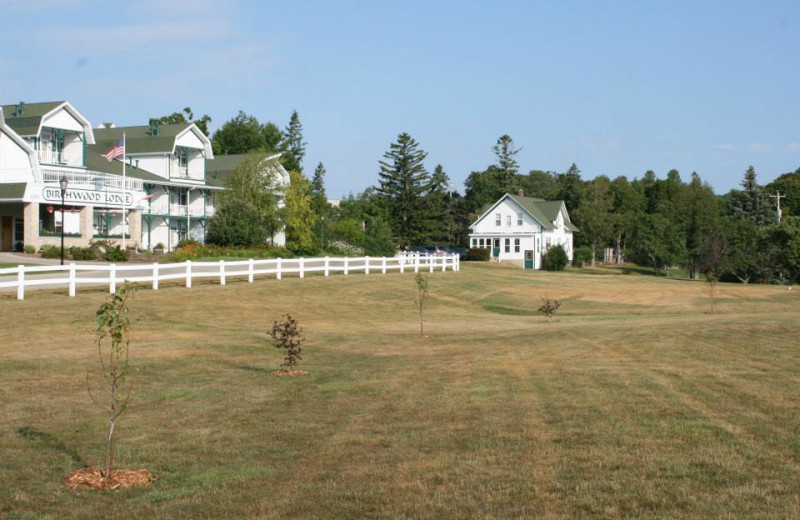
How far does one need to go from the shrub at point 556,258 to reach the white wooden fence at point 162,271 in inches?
993

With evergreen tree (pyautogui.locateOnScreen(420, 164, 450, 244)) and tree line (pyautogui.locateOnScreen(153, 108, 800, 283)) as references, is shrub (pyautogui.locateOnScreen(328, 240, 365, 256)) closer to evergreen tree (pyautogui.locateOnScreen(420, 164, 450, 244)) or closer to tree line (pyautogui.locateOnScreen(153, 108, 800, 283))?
tree line (pyautogui.locateOnScreen(153, 108, 800, 283))

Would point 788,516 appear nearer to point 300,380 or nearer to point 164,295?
point 300,380

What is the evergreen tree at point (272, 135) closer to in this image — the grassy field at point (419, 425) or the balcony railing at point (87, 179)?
the balcony railing at point (87, 179)

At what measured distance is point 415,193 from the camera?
332 ft

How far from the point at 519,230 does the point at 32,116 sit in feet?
159

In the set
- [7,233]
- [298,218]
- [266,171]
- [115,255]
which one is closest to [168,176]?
[266,171]

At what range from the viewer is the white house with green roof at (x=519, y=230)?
278ft

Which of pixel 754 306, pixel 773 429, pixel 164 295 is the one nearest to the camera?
pixel 773 429

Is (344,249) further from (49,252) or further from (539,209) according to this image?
(49,252)

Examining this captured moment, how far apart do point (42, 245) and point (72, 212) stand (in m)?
4.34

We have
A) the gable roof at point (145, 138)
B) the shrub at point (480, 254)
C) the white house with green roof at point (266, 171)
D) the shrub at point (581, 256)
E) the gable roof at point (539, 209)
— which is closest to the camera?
the gable roof at point (145, 138)

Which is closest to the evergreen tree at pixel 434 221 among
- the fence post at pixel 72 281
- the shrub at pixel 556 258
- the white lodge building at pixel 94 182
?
the shrub at pixel 556 258

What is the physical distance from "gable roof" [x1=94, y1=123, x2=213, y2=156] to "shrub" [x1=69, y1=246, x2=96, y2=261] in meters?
16.9

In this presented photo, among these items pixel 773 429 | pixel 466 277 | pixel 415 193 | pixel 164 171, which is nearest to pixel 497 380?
pixel 773 429
